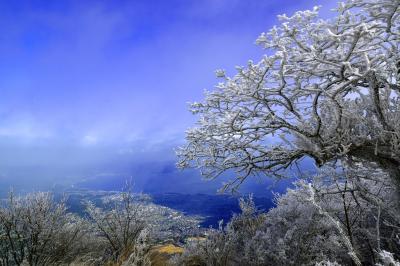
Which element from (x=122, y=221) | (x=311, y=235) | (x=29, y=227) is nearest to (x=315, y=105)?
(x=311, y=235)

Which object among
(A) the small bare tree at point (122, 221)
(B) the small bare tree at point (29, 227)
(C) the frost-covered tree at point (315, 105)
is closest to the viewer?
(C) the frost-covered tree at point (315, 105)

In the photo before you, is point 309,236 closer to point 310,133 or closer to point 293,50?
point 310,133

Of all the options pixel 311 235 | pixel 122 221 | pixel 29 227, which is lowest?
pixel 311 235

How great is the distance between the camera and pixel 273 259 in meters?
9.31

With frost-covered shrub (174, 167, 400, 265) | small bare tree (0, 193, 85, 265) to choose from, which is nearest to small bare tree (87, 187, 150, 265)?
small bare tree (0, 193, 85, 265)

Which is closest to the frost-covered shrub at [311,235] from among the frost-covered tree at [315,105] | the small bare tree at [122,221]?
the frost-covered tree at [315,105]

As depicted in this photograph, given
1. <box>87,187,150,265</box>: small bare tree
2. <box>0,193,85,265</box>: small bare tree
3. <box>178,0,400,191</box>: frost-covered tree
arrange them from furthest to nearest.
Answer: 1. <box>87,187,150,265</box>: small bare tree
2. <box>0,193,85,265</box>: small bare tree
3. <box>178,0,400,191</box>: frost-covered tree

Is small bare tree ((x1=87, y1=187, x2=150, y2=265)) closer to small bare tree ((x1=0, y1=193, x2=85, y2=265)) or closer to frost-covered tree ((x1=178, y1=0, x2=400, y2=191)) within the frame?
small bare tree ((x1=0, y1=193, x2=85, y2=265))

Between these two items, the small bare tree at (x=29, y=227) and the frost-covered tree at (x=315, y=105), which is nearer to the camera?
the frost-covered tree at (x=315, y=105)

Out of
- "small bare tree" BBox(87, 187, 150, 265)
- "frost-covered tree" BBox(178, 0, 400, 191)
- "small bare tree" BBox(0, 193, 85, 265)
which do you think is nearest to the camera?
"frost-covered tree" BBox(178, 0, 400, 191)

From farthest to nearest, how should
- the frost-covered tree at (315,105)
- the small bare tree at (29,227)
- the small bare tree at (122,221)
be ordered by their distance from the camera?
1. the small bare tree at (122,221)
2. the small bare tree at (29,227)
3. the frost-covered tree at (315,105)

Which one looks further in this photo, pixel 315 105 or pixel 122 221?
pixel 122 221

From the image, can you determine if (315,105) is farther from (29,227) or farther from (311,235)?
(29,227)

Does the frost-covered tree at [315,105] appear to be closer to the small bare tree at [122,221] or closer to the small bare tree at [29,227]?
the small bare tree at [29,227]
